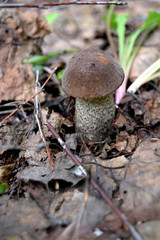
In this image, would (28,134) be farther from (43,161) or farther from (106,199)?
(106,199)

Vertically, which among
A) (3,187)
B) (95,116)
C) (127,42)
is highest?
(127,42)

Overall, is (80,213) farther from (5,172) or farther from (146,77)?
(146,77)

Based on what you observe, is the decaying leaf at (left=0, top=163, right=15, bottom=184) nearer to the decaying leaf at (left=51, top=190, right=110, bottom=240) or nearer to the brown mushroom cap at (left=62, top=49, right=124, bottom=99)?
the decaying leaf at (left=51, top=190, right=110, bottom=240)

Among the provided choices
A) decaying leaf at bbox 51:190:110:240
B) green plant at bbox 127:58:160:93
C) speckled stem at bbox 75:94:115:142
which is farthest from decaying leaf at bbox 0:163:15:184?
green plant at bbox 127:58:160:93

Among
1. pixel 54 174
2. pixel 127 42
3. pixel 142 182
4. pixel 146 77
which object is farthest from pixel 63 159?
pixel 127 42

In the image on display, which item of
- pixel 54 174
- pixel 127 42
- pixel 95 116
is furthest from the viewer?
pixel 127 42

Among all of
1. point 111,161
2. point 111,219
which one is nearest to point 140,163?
point 111,161
